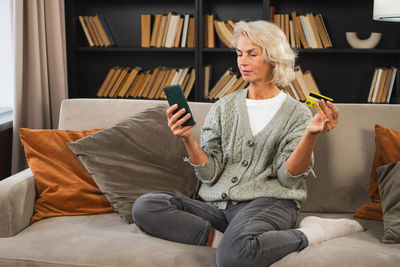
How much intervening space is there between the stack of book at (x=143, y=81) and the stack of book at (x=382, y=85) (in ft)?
3.99

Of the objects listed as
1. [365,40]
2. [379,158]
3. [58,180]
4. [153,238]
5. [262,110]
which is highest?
[365,40]

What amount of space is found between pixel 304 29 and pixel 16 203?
7.52ft

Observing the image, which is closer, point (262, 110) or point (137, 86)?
point (262, 110)

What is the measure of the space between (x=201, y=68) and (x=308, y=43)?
0.73 metres

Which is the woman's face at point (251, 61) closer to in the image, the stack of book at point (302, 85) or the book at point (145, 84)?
the stack of book at point (302, 85)

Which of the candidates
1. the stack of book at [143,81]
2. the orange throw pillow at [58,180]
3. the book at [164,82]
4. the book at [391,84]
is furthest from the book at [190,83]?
the orange throw pillow at [58,180]

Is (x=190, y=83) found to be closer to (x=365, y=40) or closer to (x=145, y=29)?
(x=145, y=29)

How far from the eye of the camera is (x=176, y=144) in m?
2.07

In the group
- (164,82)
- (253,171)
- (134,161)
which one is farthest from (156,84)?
(253,171)

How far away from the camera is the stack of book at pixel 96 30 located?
142 inches

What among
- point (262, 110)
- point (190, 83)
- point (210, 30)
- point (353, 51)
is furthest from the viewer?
point (190, 83)

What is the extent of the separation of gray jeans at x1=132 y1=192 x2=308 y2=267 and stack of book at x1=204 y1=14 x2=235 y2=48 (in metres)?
1.85

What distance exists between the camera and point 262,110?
75.5 inches

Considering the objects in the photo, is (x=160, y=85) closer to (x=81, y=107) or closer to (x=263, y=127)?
(x=81, y=107)
